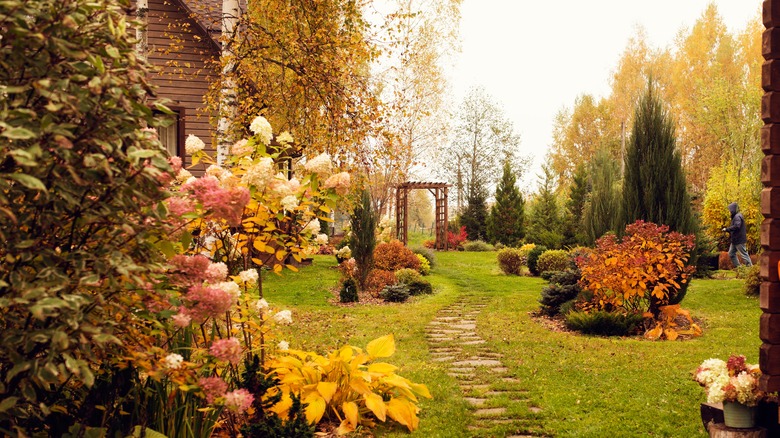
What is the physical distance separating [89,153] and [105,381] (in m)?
1.41

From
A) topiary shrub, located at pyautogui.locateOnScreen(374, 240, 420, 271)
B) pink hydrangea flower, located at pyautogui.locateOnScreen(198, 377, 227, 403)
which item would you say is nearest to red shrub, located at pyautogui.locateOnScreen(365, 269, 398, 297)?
topiary shrub, located at pyautogui.locateOnScreen(374, 240, 420, 271)

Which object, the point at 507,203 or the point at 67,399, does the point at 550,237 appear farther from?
the point at 67,399

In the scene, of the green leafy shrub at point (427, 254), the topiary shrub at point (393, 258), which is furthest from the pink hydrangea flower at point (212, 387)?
the green leafy shrub at point (427, 254)

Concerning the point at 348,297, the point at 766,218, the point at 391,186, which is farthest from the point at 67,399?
the point at 391,186

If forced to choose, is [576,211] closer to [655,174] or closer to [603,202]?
[603,202]

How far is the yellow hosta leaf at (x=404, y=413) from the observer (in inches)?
191

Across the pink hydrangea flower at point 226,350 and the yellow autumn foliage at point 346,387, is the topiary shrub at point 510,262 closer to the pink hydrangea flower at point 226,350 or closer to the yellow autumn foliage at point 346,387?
the yellow autumn foliage at point 346,387

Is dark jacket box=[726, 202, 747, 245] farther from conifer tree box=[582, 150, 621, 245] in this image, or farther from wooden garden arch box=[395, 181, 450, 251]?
wooden garden arch box=[395, 181, 450, 251]

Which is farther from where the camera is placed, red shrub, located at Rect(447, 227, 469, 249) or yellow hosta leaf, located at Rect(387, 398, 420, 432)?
red shrub, located at Rect(447, 227, 469, 249)

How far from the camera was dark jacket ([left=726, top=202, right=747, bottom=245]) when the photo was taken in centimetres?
1544

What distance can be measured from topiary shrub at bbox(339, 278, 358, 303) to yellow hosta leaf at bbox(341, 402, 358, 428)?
26.9 feet

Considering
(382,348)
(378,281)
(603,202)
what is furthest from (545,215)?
(382,348)

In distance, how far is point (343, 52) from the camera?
938 centimetres

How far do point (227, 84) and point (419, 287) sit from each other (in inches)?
263
